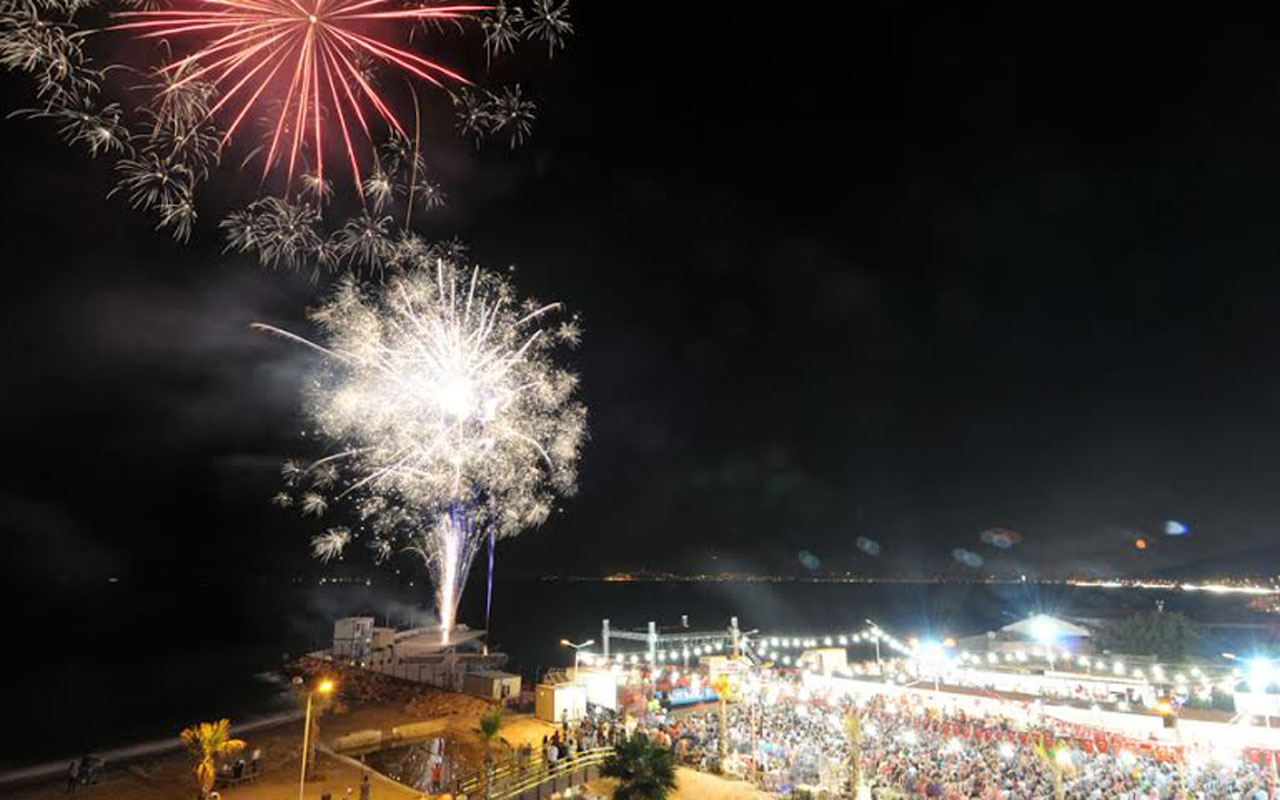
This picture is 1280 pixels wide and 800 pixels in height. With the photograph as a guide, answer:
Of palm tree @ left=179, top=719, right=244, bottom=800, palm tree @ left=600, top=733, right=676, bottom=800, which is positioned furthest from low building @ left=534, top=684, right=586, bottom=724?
palm tree @ left=179, top=719, right=244, bottom=800

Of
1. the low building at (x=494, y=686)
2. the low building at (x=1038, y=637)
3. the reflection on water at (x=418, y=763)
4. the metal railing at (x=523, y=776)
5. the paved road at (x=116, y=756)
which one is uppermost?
the low building at (x=1038, y=637)

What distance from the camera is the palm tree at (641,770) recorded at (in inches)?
739

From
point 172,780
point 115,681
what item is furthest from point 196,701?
point 172,780

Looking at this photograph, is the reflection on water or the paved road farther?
the paved road

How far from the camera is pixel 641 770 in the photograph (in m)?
19.2

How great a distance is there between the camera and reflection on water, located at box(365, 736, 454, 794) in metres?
22.0

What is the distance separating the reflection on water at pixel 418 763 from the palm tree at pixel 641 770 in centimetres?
556

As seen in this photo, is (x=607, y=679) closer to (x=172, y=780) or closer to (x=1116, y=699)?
(x=172, y=780)

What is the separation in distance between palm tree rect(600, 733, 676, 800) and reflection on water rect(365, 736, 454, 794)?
18.3 ft

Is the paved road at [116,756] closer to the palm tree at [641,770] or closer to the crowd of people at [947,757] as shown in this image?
the palm tree at [641,770]

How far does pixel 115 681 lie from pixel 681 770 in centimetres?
6320

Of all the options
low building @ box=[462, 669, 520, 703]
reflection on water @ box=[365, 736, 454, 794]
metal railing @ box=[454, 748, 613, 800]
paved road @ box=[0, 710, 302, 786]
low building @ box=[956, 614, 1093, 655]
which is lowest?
paved road @ box=[0, 710, 302, 786]

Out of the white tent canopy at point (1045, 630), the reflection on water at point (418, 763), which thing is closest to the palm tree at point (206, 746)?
the reflection on water at point (418, 763)

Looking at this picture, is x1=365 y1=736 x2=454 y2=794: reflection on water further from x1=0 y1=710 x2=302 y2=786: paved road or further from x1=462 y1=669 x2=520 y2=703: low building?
x1=0 y1=710 x2=302 y2=786: paved road
